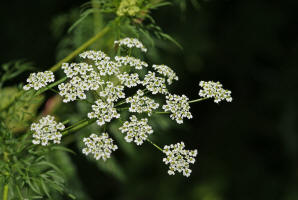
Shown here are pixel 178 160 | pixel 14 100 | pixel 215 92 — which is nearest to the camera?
pixel 178 160

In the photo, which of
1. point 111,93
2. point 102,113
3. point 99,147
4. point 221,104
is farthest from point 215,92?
point 221,104

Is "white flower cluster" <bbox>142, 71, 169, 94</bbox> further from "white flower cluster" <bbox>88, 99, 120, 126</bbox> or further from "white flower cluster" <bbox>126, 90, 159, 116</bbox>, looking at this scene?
"white flower cluster" <bbox>88, 99, 120, 126</bbox>

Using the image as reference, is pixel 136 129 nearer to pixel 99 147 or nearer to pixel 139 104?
pixel 139 104

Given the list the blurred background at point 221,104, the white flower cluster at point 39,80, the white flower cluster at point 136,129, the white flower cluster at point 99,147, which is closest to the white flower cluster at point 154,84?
the white flower cluster at point 136,129

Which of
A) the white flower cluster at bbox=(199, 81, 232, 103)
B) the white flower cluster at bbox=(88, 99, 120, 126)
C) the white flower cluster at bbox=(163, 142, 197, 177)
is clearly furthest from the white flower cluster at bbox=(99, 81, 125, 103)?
the white flower cluster at bbox=(199, 81, 232, 103)

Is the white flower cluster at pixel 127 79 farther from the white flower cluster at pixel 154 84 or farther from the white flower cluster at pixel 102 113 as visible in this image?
the white flower cluster at pixel 102 113
